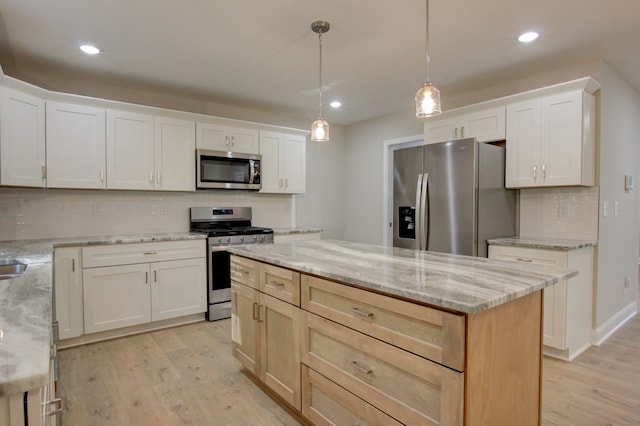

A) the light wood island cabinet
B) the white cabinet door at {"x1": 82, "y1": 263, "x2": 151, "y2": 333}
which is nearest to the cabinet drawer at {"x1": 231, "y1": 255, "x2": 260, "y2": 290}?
the light wood island cabinet

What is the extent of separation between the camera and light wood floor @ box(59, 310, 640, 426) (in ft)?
6.81

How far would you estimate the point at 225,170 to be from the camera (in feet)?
13.5

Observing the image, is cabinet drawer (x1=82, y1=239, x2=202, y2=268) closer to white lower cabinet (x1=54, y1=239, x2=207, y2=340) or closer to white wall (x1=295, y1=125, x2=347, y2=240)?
white lower cabinet (x1=54, y1=239, x2=207, y2=340)

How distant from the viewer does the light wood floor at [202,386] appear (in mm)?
2076

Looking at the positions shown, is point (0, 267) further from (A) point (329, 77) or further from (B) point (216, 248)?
(A) point (329, 77)

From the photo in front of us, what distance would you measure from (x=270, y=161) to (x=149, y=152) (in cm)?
143

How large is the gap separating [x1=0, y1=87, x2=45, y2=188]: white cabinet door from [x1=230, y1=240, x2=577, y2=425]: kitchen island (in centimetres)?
227

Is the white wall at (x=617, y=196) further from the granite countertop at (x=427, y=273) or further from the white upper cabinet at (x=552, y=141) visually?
the granite countertop at (x=427, y=273)

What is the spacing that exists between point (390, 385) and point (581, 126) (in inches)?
109

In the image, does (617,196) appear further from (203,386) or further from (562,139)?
(203,386)

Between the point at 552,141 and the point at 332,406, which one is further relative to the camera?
the point at 552,141

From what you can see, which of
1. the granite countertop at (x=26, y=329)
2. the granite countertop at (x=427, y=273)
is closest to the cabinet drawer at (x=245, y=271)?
the granite countertop at (x=427, y=273)

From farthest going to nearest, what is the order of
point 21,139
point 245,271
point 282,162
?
1. point 282,162
2. point 21,139
3. point 245,271

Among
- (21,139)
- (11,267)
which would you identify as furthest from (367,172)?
(11,267)
